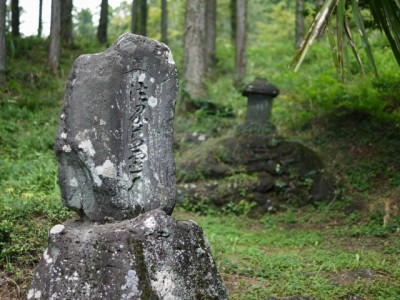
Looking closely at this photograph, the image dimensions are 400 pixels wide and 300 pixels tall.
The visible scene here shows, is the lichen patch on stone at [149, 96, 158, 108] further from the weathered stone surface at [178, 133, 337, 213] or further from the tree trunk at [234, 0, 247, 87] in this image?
the tree trunk at [234, 0, 247, 87]

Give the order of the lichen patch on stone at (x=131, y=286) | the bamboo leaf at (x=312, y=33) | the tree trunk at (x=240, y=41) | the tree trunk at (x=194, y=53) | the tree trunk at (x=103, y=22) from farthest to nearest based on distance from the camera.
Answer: the tree trunk at (x=103, y=22), the tree trunk at (x=240, y=41), the tree trunk at (x=194, y=53), the bamboo leaf at (x=312, y=33), the lichen patch on stone at (x=131, y=286)

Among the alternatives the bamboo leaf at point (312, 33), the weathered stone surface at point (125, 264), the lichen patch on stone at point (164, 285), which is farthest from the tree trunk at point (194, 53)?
the lichen patch on stone at point (164, 285)

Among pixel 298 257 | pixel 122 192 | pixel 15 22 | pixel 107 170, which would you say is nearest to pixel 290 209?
pixel 298 257

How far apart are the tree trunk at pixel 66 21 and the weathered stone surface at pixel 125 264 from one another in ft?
40.4

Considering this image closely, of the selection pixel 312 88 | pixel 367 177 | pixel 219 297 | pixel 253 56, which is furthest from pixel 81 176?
pixel 253 56

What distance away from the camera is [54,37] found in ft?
49.7

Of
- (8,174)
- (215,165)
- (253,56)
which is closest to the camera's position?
(8,174)

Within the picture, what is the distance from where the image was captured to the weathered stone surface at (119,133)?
467 centimetres

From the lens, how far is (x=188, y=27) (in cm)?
1432

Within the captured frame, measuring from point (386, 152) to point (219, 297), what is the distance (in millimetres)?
7582

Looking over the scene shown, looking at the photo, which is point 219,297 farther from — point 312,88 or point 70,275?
point 312,88

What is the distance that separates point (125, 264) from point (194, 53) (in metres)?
11.0

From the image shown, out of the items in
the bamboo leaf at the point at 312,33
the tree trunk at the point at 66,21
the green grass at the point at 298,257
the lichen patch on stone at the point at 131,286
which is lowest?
the green grass at the point at 298,257

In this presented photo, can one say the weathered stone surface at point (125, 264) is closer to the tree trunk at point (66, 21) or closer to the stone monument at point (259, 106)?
the stone monument at point (259, 106)
